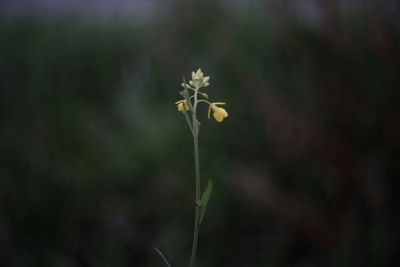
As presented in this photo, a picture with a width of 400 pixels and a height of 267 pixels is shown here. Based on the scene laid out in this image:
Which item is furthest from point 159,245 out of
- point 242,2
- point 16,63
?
point 242,2

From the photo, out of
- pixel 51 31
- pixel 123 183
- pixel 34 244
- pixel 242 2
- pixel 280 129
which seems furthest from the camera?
pixel 242 2

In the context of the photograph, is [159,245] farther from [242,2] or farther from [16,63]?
[242,2]

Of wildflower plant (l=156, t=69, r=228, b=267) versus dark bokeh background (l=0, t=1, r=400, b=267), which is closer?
wildflower plant (l=156, t=69, r=228, b=267)

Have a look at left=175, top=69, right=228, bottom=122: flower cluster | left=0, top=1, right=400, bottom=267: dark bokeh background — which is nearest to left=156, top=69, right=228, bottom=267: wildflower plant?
left=175, top=69, right=228, bottom=122: flower cluster

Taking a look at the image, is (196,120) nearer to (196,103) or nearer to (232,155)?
(196,103)

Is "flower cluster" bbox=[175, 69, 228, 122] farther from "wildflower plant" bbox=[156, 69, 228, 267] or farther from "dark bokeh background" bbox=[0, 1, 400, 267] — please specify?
"dark bokeh background" bbox=[0, 1, 400, 267]

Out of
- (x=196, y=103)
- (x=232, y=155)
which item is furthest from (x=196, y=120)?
(x=232, y=155)

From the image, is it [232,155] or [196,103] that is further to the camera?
[232,155]

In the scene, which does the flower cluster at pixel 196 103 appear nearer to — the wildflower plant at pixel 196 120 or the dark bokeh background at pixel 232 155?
the wildflower plant at pixel 196 120
